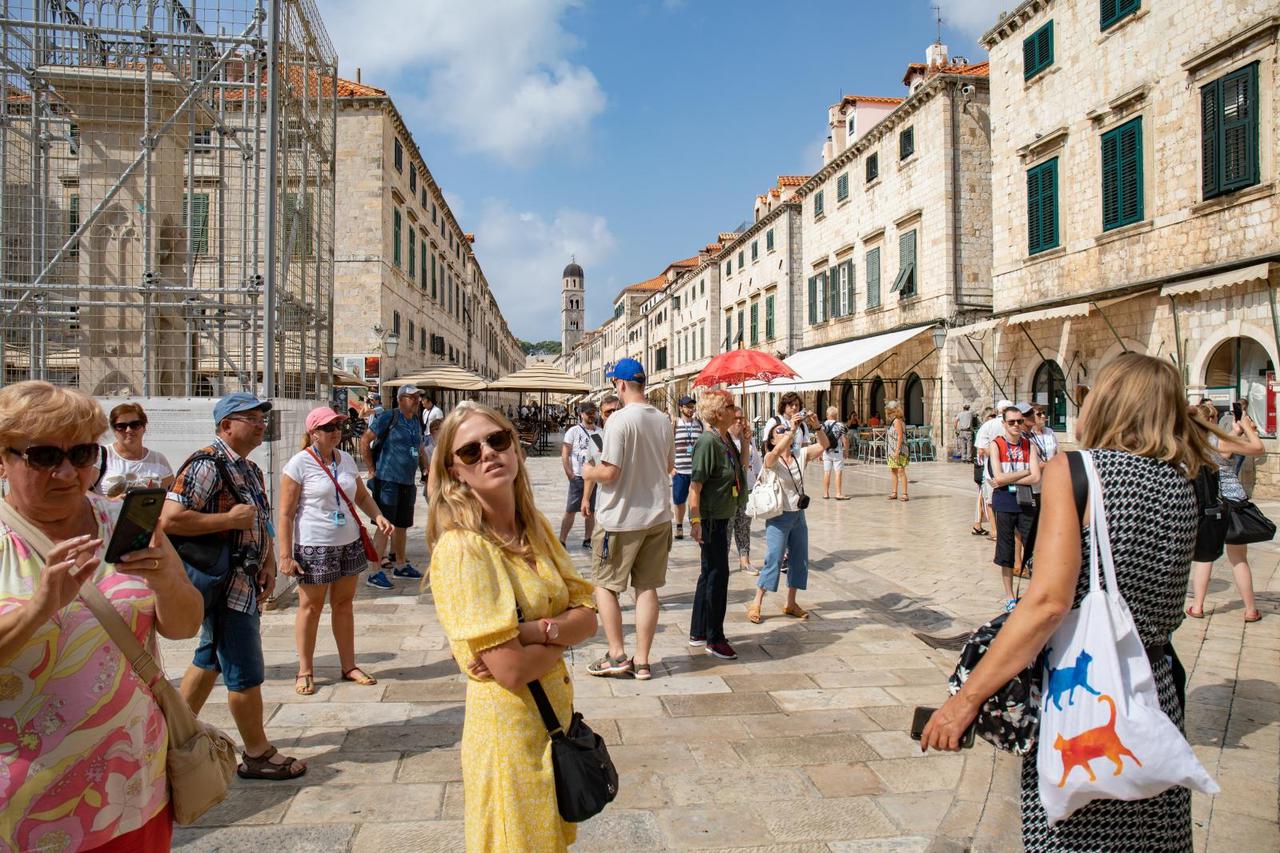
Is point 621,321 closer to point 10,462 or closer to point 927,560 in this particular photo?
point 927,560

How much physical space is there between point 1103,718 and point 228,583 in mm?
3263

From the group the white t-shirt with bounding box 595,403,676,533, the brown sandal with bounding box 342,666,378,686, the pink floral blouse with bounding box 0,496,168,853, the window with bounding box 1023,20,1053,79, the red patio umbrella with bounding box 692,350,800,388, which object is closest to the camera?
the pink floral blouse with bounding box 0,496,168,853

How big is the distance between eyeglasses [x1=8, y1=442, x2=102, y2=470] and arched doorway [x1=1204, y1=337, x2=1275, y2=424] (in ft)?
49.8

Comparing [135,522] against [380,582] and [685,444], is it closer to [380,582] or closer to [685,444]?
[380,582]

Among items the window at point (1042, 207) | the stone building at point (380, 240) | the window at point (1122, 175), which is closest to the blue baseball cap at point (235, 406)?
the window at point (1122, 175)

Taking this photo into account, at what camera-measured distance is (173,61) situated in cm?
611

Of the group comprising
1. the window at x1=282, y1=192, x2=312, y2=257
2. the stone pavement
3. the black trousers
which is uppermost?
the window at x1=282, y1=192, x2=312, y2=257

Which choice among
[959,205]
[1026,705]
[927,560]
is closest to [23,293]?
[1026,705]

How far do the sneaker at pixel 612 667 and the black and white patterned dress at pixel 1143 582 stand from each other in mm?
3041

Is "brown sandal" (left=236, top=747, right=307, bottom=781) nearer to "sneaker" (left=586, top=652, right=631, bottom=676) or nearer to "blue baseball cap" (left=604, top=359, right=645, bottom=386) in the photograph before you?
"sneaker" (left=586, top=652, right=631, bottom=676)

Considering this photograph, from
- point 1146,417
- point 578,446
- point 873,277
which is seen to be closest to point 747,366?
point 578,446

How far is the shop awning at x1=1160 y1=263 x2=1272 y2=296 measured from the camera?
38.3 ft

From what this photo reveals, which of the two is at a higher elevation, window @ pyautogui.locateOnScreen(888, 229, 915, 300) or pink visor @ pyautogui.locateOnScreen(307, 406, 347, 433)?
window @ pyautogui.locateOnScreen(888, 229, 915, 300)

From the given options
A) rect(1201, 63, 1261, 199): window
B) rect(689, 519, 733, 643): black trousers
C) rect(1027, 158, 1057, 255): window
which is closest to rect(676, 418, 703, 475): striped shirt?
rect(689, 519, 733, 643): black trousers
